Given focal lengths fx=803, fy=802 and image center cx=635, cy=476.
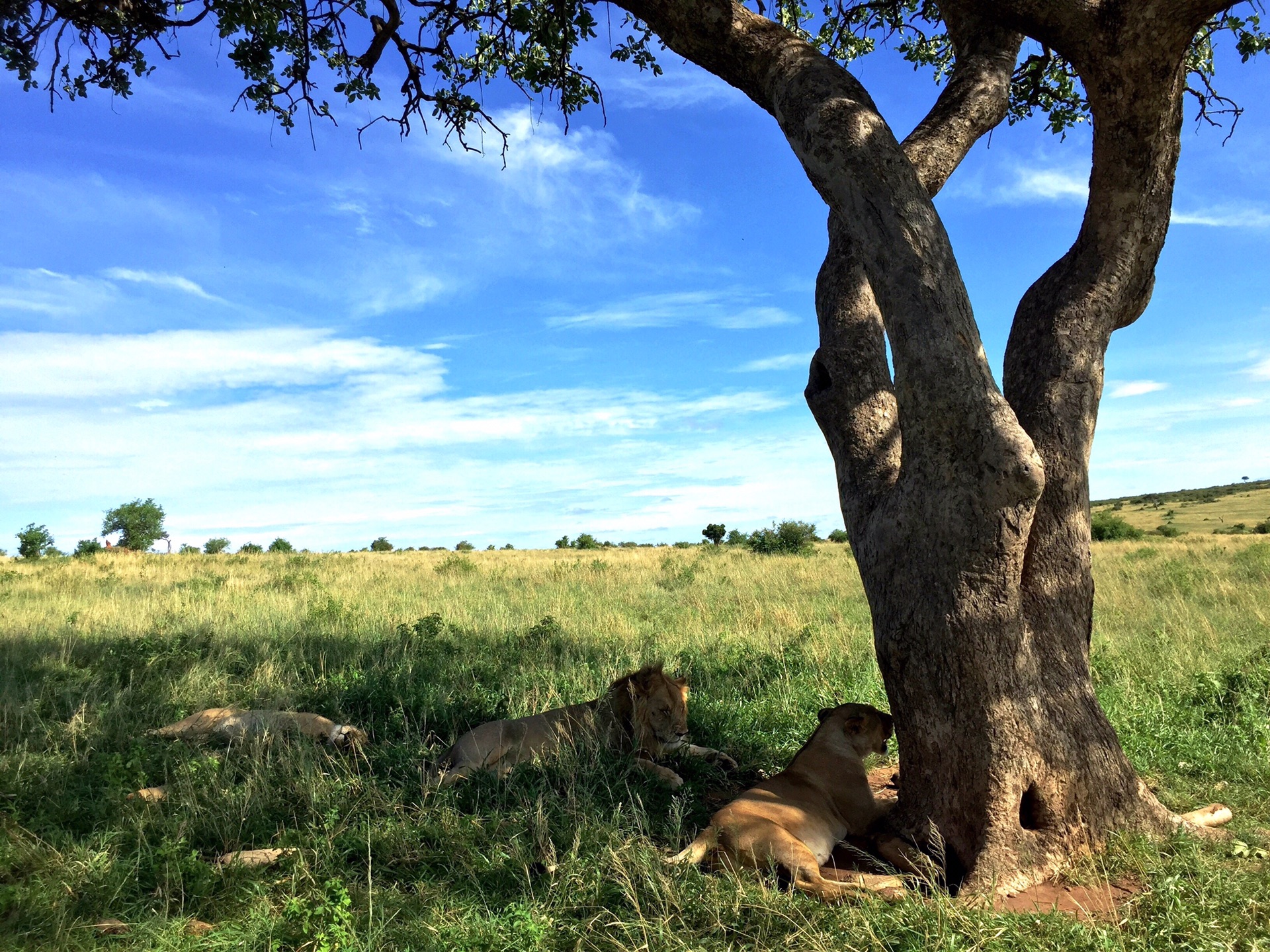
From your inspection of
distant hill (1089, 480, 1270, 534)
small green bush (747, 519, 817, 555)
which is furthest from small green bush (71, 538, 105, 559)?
distant hill (1089, 480, 1270, 534)

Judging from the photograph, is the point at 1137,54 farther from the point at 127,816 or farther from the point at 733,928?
the point at 127,816

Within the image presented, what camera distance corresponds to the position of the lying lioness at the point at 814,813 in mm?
4098

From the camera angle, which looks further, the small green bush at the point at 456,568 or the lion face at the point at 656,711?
the small green bush at the point at 456,568

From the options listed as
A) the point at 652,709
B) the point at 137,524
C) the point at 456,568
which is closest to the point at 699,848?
the point at 652,709

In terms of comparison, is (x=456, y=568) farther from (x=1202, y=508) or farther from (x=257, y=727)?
(x=1202, y=508)

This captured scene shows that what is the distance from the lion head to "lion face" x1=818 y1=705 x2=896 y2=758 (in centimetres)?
130

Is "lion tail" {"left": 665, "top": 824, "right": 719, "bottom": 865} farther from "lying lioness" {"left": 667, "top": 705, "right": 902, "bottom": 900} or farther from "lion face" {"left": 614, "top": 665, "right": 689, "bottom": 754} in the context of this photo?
"lion face" {"left": 614, "top": 665, "right": 689, "bottom": 754}

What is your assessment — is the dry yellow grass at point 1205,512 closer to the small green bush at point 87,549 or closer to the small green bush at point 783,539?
the small green bush at point 783,539

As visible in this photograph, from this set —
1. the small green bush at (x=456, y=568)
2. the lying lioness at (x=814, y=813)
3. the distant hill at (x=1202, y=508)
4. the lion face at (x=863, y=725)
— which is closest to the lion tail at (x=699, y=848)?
the lying lioness at (x=814, y=813)

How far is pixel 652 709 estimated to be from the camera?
614 centimetres

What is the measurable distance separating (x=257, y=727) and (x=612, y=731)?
2.99 meters

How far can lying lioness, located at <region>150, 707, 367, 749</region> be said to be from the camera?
650 centimetres

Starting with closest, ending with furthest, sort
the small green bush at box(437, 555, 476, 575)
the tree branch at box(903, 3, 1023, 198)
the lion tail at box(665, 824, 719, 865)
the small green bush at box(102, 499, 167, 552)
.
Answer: the lion tail at box(665, 824, 719, 865) → the tree branch at box(903, 3, 1023, 198) → the small green bush at box(437, 555, 476, 575) → the small green bush at box(102, 499, 167, 552)

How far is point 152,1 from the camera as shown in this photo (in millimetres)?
8781
